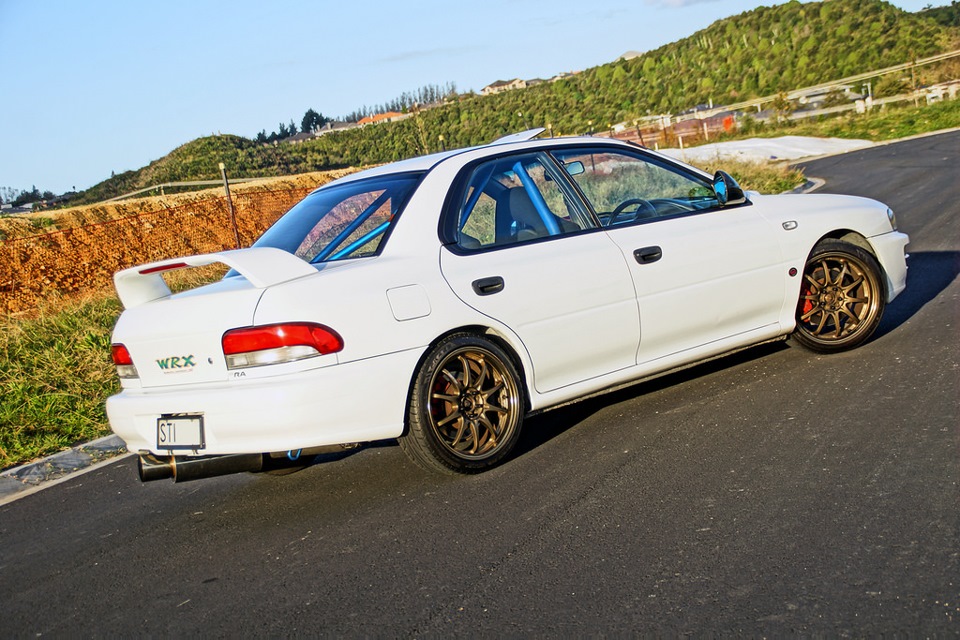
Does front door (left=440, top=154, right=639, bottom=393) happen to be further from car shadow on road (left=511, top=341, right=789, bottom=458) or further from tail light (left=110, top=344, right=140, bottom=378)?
tail light (left=110, top=344, right=140, bottom=378)

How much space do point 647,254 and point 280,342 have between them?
2.21 m

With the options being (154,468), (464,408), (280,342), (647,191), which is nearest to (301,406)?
(280,342)

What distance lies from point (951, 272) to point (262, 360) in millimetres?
6620

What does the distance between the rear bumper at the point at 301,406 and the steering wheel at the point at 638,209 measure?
68.6 inches

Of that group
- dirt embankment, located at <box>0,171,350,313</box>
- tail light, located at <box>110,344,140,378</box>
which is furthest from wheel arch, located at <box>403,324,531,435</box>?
dirt embankment, located at <box>0,171,350,313</box>

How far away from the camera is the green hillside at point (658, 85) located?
224 ft

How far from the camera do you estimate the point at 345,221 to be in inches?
209

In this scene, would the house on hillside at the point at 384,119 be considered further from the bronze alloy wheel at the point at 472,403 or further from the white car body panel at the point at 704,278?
the bronze alloy wheel at the point at 472,403

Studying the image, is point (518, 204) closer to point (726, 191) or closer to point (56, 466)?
point (726, 191)

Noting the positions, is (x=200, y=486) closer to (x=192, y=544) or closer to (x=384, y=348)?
(x=192, y=544)

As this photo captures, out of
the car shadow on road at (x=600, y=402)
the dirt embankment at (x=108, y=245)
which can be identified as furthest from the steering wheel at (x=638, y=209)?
the dirt embankment at (x=108, y=245)

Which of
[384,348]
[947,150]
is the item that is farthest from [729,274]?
[947,150]

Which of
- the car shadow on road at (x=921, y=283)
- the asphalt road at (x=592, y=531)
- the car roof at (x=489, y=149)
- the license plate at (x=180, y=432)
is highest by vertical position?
the car roof at (x=489, y=149)

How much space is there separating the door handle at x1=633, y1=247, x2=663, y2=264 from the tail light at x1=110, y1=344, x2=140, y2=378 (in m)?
2.73
